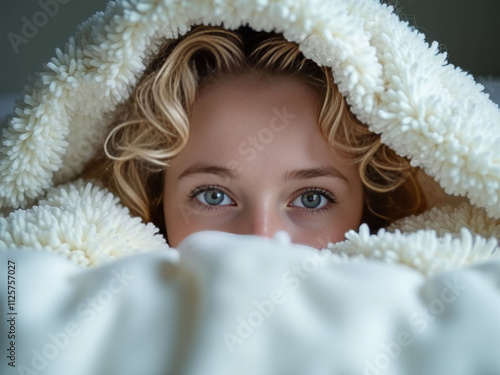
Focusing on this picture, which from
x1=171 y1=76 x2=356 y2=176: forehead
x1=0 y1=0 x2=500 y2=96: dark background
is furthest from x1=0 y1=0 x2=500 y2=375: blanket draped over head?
x1=0 y1=0 x2=500 y2=96: dark background

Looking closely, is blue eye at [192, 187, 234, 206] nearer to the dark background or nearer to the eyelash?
the eyelash

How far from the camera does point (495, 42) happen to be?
3.79 ft

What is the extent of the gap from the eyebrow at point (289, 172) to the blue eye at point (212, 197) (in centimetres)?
3

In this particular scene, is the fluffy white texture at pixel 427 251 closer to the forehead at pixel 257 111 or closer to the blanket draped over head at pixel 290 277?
the blanket draped over head at pixel 290 277

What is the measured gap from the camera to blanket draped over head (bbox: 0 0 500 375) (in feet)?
1.21

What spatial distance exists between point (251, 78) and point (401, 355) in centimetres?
47

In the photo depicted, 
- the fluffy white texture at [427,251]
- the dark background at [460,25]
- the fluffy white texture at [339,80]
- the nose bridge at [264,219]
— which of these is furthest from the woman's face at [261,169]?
the dark background at [460,25]

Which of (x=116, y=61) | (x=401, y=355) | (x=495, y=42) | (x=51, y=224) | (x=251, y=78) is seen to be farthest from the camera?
(x=495, y=42)

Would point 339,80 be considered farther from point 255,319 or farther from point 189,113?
point 255,319

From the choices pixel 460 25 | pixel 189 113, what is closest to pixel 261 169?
pixel 189 113

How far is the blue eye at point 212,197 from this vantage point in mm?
759

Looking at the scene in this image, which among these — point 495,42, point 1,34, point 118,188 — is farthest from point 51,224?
point 495,42

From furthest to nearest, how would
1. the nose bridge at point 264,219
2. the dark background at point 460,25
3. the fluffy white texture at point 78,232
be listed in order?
the dark background at point 460,25
the nose bridge at point 264,219
the fluffy white texture at point 78,232

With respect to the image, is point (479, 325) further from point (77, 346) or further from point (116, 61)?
point (116, 61)
